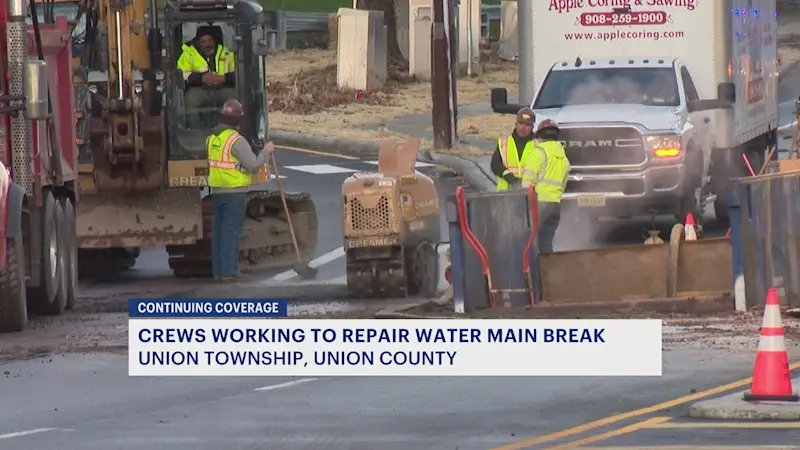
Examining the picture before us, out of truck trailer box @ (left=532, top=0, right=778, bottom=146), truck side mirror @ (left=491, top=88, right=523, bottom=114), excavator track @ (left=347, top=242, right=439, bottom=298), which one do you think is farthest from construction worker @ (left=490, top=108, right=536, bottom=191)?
truck trailer box @ (left=532, top=0, right=778, bottom=146)

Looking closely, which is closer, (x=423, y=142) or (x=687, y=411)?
(x=687, y=411)

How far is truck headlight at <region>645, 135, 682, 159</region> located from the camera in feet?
75.7

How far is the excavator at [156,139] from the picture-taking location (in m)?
21.6

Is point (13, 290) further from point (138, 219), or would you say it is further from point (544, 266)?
point (138, 219)

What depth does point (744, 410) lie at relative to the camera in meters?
11.7

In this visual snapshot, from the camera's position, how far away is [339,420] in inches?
464

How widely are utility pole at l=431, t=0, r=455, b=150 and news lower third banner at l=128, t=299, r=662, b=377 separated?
19.2m

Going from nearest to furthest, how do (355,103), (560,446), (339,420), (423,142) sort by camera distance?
1. (560,446)
2. (339,420)
3. (423,142)
4. (355,103)

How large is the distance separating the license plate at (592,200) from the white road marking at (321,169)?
8362 mm

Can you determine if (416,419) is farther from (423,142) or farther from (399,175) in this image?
(423,142)

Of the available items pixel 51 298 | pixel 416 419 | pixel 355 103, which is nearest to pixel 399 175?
pixel 51 298

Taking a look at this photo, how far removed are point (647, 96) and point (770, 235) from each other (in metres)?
7.14

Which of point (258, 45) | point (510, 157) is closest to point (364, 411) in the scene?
point (510, 157)

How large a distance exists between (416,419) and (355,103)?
93.9 feet
